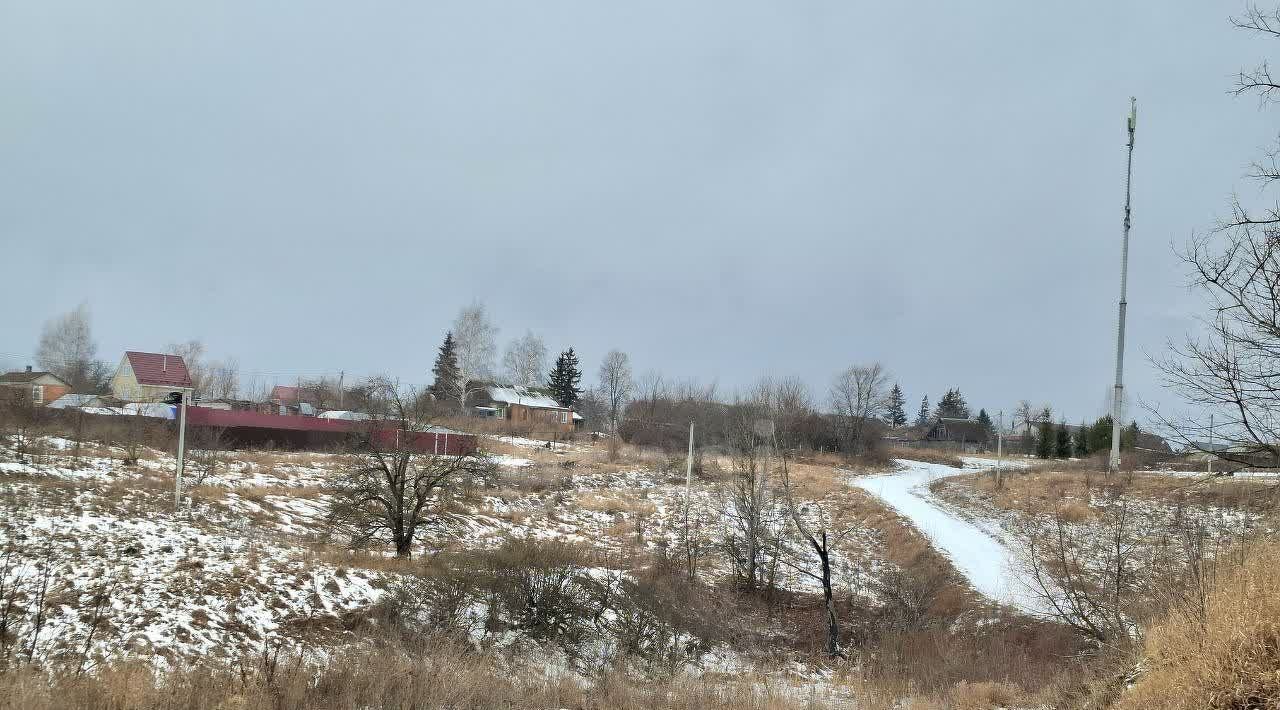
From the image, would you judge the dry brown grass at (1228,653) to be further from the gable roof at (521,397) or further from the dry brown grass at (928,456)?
the gable roof at (521,397)

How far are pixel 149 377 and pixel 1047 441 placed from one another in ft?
219

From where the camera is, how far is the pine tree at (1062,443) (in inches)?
2383

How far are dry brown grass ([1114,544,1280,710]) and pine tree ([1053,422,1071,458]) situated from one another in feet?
206

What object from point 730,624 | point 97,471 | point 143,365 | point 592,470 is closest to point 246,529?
point 97,471

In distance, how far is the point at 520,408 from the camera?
69.2m

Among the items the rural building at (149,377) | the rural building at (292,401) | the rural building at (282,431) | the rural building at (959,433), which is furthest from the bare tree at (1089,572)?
the rural building at (959,433)

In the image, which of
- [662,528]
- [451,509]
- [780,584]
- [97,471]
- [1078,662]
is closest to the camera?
[1078,662]

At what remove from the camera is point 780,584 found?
20.4 m

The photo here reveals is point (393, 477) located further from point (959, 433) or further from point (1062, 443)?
point (959, 433)

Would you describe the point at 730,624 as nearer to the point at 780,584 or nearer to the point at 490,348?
the point at 780,584

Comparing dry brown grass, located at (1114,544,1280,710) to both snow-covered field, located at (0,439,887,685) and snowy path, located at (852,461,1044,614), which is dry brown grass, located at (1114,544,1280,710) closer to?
snow-covered field, located at (0,439,887,685)

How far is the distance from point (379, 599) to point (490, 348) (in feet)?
156

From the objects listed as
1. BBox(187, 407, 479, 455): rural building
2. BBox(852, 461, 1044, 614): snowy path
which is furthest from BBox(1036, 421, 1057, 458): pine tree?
BBox(187, 407, 479, 455): rural building

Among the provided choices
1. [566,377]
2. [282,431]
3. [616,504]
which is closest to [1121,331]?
[616,504]
